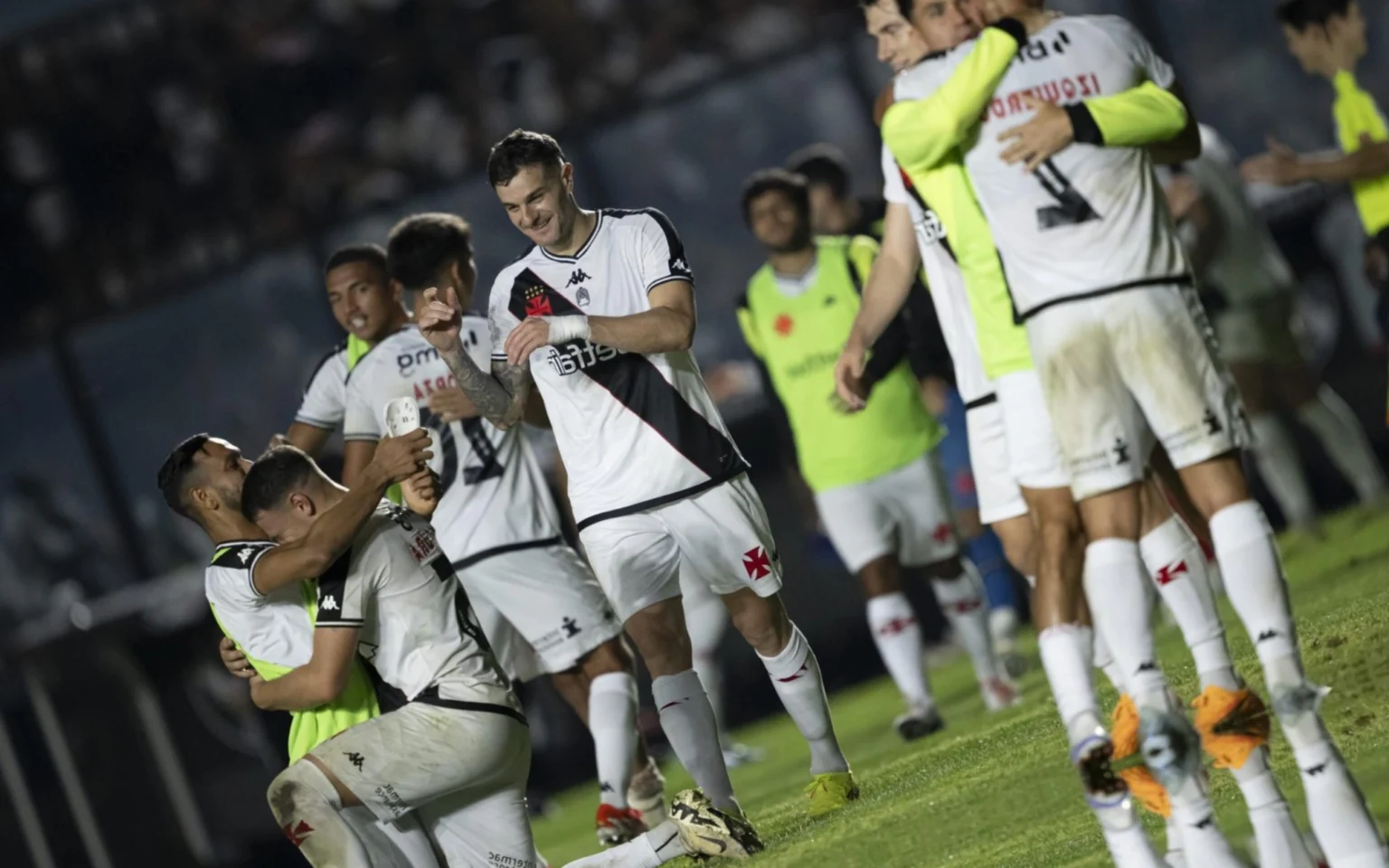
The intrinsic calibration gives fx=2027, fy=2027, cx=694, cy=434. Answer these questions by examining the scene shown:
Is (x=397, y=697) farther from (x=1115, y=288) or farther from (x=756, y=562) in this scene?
(x=1115, y=288)

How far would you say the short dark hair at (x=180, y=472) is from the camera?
209 inches

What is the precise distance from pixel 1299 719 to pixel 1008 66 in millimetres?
1454

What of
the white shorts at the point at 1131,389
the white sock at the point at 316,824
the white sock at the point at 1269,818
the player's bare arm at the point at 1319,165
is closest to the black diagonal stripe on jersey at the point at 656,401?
the white sock at the point at 316,824

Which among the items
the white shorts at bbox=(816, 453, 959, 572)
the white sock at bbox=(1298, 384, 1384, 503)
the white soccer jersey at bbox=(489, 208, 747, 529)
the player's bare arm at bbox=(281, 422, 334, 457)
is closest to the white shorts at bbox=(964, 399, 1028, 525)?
the white soccer jersey at bbox=(489, 208, 747, 529)

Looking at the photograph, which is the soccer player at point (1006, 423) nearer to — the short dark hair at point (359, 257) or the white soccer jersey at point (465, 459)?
the white soccer jersey at point (465, 459)

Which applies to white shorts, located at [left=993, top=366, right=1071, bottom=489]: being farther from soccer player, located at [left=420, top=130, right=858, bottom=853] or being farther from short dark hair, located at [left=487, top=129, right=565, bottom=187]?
short dark hair, located at [left=487, top=129, right=565, bottom=187]

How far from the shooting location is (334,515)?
15.8 ft

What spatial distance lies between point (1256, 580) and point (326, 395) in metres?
3.76

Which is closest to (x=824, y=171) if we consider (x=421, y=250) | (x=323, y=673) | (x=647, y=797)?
(x=421, y=250)

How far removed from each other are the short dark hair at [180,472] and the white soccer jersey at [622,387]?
874mm

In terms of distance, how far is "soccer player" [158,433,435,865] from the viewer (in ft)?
15.8

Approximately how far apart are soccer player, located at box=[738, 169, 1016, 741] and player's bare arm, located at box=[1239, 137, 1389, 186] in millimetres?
1453

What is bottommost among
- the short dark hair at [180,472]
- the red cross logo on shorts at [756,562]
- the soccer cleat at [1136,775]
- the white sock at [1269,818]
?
the white sock at [1269,818]

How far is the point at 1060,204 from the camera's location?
13.6ft
